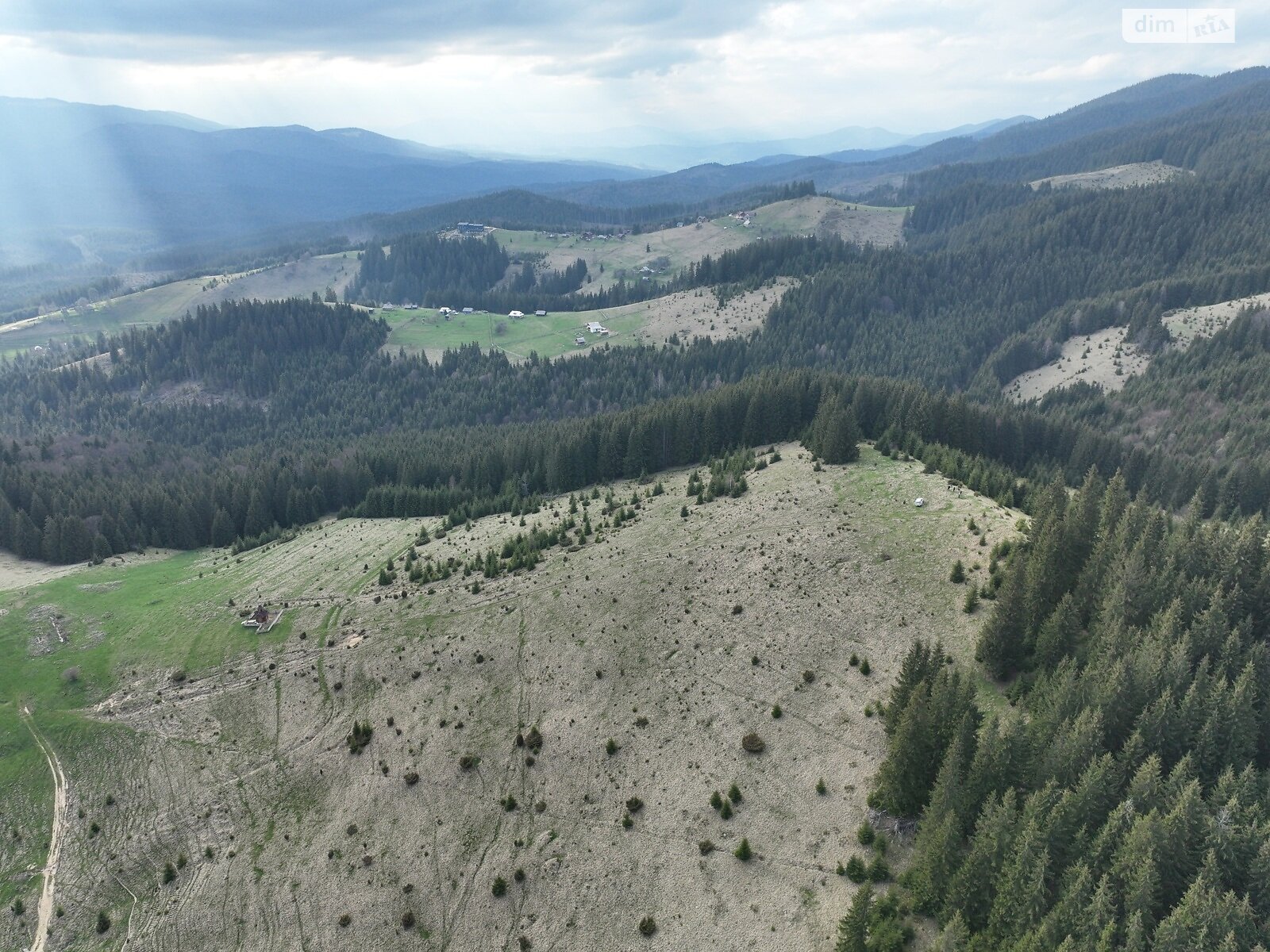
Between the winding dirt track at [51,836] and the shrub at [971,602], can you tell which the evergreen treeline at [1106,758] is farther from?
the winding dirt track at [51,836]

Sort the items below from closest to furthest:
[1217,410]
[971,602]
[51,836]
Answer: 1. [971,602]
2. [51,836]
3. [1217,410]

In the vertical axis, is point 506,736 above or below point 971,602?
below

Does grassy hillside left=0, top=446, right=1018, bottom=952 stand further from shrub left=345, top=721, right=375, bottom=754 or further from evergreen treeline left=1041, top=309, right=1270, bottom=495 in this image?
evergreen treeline left=1041, top=309, right=1270, bottom=495

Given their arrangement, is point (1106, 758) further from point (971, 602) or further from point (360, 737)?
point (360, 737)

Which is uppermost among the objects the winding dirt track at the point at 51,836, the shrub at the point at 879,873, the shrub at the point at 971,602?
the shrub at the point at 971,602

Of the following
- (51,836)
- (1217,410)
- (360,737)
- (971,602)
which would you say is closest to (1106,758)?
(971,602)

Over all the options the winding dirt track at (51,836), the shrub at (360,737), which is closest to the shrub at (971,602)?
the shrub at (360,737)

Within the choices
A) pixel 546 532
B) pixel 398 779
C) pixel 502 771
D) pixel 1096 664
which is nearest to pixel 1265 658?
pixel 1096 664

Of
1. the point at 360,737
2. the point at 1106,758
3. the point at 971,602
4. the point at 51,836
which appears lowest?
the point at 51,836

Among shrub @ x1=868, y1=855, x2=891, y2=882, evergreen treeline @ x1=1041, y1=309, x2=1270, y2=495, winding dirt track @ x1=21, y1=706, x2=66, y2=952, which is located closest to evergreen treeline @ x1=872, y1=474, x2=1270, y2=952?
shrub @ x1=868, y1=855, x2=891, y2=882
